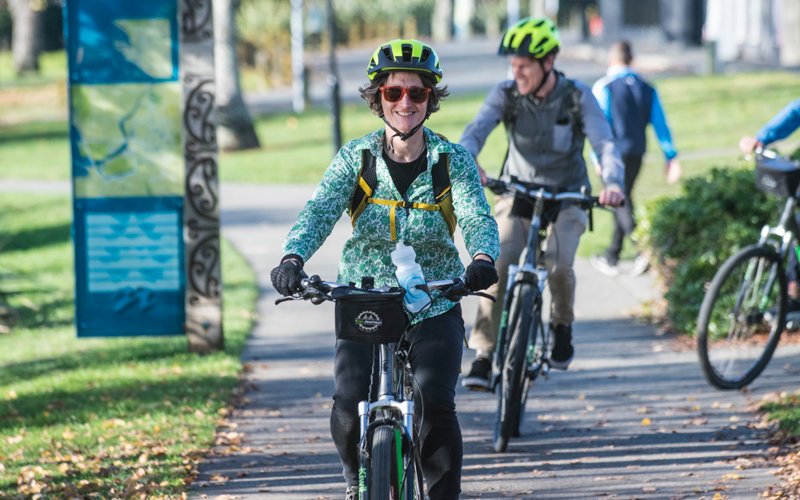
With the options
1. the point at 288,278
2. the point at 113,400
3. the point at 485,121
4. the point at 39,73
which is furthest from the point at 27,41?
the point at 288,278

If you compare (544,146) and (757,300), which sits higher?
(544,146)

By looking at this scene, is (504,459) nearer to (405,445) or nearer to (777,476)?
(777,476)

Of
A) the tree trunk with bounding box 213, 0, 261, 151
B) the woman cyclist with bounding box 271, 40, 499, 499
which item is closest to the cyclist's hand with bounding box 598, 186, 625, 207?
the woman cyclist with bounding box 271, 40, 499, 499

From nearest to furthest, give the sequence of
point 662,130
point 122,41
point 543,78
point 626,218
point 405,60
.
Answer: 1. point 405,60
2. point 543,78
3. point 122,41
4. point 662,130
5. point 626,218

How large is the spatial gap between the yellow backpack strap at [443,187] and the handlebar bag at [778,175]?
3.49 m

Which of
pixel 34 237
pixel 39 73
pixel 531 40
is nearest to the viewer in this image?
pixel 531 40

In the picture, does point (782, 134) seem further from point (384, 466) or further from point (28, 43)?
point (28, 43)

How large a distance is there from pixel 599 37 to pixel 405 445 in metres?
53.8

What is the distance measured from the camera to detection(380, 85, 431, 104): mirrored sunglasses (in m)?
4.79

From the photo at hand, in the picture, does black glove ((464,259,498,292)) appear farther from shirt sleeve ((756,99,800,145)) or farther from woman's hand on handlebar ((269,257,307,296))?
shirt sleeve ((756,99,800,145))

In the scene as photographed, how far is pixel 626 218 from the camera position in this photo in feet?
39.0

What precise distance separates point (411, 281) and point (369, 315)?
7.8 inches

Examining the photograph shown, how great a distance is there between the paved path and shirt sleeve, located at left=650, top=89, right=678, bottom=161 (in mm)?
1419

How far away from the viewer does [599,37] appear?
5672 cm
